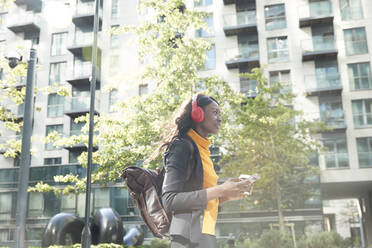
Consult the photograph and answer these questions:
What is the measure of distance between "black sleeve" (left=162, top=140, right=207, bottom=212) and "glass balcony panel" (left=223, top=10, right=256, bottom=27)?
614 inches

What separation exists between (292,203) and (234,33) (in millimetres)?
7215

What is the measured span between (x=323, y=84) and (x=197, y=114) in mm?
14837

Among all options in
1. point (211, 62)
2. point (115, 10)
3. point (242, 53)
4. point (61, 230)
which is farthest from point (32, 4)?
point (61, 230)

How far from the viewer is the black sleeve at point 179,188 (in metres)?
1.67

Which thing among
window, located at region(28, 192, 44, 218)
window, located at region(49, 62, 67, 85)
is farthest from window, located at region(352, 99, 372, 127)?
window, located at region(28, 192, 44, 218)

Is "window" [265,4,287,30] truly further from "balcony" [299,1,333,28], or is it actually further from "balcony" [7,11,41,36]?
"balcony" [7,11,41,36]

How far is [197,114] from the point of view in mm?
1888

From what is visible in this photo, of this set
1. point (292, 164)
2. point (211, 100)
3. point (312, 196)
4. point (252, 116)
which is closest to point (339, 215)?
point (312, 196)

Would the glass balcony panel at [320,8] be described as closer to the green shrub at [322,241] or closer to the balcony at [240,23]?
the balcony at [240,23]

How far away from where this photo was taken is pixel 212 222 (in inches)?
69.0

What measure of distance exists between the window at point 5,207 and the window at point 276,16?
39.6ft

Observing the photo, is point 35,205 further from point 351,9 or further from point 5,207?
point 351,9

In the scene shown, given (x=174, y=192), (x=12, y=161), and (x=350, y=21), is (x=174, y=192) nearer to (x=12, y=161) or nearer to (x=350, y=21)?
(x=12, y=161)

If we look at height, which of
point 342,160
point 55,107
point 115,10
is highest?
point 115,10
